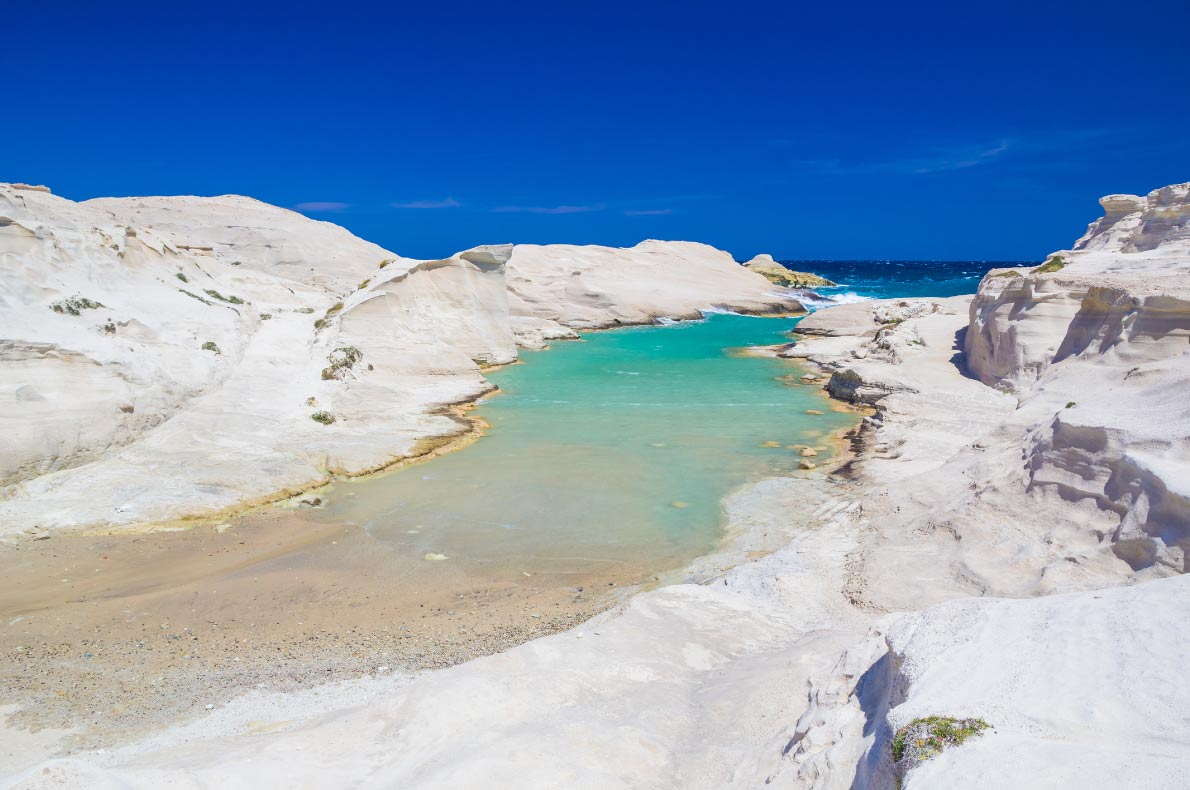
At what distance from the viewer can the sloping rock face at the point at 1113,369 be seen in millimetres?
6301

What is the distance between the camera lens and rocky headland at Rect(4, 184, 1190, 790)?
124 inches

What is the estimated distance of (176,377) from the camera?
1279 cm

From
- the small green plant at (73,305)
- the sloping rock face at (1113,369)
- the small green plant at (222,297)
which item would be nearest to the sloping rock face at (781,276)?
the sloping rock face at (1113,369)

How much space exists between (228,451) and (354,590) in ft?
15.6

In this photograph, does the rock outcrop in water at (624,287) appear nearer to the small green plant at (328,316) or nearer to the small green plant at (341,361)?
the small green plant at (328,316)

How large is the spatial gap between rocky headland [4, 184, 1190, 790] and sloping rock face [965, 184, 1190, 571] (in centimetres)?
4

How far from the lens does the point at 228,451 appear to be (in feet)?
38.1

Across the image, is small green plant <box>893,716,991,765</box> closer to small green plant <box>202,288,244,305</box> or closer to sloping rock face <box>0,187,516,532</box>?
sloping rock face <box>0,187,516,532</box>

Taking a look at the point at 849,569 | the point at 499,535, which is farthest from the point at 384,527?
the point at 849,569

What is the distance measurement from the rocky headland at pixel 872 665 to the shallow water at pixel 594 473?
1.29 meters

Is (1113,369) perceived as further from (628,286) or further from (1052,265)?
(628,286)

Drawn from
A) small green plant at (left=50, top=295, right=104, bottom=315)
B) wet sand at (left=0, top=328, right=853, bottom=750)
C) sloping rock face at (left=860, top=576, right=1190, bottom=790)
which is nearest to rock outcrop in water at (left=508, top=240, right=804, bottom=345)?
small green plant at (left=50, top=295, right=104, bottom=315)

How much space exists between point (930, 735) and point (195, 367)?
13733 millimetres

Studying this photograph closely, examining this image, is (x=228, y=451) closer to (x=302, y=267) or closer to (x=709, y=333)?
(x=302, y=267)
